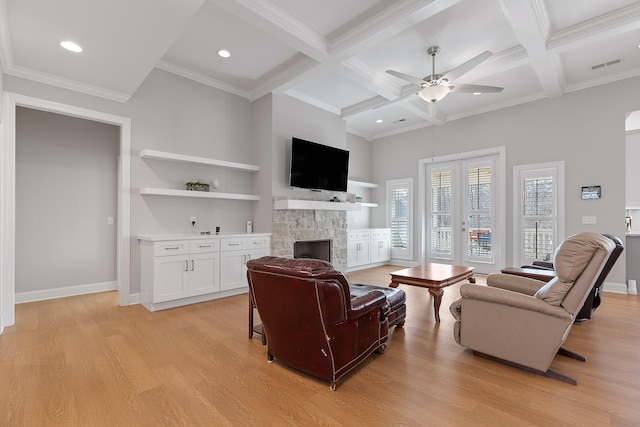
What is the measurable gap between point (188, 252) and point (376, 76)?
12.4 ft

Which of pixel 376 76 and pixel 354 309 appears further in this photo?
pixel 376 76

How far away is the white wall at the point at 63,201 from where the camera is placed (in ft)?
13.8

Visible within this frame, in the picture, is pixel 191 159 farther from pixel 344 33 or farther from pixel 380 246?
pixel 380 246

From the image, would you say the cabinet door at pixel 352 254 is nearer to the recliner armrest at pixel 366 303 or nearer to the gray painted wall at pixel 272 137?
the gray painted wall at pixel 272 137

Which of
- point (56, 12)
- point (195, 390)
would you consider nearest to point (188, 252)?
point (195, 390)

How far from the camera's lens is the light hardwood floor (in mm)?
1815

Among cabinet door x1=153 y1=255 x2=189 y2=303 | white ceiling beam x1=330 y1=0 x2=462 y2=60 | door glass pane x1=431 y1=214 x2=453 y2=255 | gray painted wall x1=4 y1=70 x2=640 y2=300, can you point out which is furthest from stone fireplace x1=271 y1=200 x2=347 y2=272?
white ceiling beam x1=330 y1=0 x2=462 y2=60

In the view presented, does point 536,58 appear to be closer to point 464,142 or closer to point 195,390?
point 464,142

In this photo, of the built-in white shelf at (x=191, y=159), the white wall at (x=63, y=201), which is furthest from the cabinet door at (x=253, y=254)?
the white wall at (x=63, y=201)

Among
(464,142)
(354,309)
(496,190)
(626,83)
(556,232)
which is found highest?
(626,83)

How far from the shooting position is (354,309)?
2154 millimetres

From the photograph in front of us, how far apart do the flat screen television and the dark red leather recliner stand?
3.13 metres

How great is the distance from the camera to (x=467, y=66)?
3.38 m

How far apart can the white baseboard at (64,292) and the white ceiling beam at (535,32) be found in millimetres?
6390
